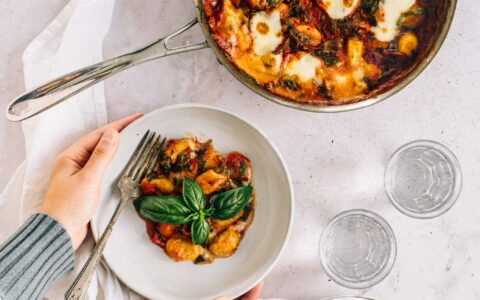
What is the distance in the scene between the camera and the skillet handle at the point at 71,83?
1.53 meters

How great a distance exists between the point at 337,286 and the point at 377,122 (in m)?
0.60

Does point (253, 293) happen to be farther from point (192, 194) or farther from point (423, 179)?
point (423, 179)

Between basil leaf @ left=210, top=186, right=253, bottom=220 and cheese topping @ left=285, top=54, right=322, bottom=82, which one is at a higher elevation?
cheese topping @ left=285, top=54, right=322, bottom=82

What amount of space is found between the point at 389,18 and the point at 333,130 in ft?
1.44

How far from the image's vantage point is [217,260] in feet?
6.32

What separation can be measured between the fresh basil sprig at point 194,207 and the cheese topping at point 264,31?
0.46 metres

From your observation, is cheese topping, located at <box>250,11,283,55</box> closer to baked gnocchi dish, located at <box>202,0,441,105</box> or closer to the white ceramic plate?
baked gnocchi dish, located at <box>202,0,441,105</box>

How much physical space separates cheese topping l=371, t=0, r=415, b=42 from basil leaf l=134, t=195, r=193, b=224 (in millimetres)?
814

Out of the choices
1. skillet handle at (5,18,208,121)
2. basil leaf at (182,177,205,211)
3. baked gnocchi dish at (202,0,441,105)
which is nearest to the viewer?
skillet handle at (5,18,208,121)

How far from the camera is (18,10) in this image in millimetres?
1938

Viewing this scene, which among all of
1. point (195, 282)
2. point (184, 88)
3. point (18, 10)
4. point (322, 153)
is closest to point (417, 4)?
point (322, 153)

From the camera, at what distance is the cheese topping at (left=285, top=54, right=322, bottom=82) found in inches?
66.7

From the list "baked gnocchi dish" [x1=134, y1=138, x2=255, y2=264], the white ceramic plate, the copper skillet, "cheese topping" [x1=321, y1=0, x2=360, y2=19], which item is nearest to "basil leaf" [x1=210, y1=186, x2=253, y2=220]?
"baked gnocchi dish" [x1=134, y1=138, x2=255, y2=264]

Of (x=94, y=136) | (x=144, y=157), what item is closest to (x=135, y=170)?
(x=144, y=157)
